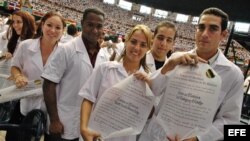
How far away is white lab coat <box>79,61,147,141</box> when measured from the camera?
155cm

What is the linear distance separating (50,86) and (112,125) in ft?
1.77

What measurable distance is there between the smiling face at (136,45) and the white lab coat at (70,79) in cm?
38

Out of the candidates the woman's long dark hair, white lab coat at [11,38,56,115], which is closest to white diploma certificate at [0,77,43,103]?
white lab coat at [11,38,56,115]

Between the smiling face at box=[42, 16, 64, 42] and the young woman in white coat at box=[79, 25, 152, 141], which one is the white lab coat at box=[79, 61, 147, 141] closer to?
the young woman in white coat at box=[79, 25, 152, 141]

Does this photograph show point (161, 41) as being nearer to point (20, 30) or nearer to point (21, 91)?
point (21, 91)

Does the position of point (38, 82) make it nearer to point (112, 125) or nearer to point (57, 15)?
point (57, 15)

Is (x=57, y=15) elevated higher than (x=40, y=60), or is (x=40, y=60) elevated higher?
(x=57, y=15)

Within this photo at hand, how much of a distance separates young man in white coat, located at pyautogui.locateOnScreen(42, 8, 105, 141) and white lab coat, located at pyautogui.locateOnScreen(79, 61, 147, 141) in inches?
11.3

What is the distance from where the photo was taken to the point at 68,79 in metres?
1.85

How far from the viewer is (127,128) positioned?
1.44 m

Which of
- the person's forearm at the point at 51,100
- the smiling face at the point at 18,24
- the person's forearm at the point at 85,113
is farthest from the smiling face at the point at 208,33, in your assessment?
the smiling face at the point at 18,24

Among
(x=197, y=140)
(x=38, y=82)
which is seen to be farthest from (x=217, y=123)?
(x=38, y=82)

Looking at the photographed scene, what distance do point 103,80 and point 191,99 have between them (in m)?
0.50

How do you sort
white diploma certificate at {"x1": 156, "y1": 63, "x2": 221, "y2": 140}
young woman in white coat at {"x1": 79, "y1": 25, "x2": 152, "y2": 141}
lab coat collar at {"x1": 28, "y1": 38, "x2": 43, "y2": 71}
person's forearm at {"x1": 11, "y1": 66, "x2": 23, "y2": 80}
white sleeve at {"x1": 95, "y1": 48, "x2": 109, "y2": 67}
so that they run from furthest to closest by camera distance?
1. lab coat collar at {"x1": 28, "y1": 38, "x2": 43, "y2": 71}
2. person's forearm at {"x1": 11, "y1": 66, "x2": 23, "y2": 80}
3. white sleeve at {"x1": 95, "y1": 48, "x2": 109, "y2": 67}
4. young woman in white coat at {"x1": 79, "y1": 25, "x2": 152, "y2": 141}
5. white diploma certificate at {"x1": 156, "y1": 63, "x2": 221, "y2": 140}
